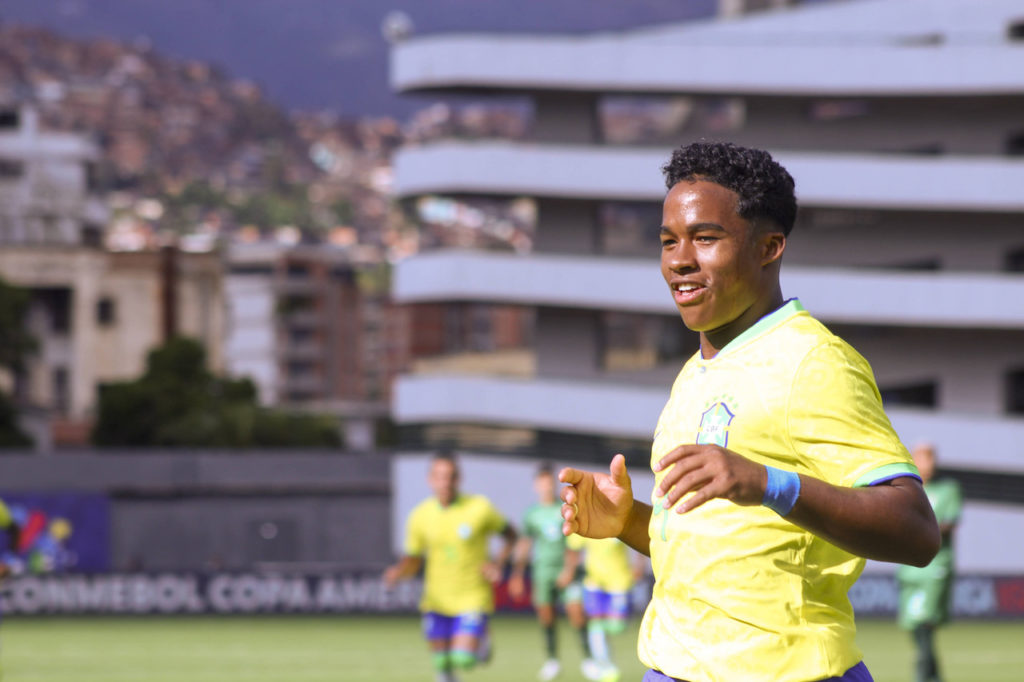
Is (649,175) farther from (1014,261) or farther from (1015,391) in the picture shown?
(1015,391)

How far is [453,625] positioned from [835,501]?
11092 millimetres

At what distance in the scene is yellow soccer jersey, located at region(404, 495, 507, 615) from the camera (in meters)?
14.6

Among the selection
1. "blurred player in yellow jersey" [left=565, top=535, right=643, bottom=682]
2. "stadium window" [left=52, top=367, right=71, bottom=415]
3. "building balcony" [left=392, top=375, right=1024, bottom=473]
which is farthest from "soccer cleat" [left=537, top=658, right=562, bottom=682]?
"stadium window" [left=52, top=367, right=71, bottom=415]

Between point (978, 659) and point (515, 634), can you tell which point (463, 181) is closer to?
point (515, 634)

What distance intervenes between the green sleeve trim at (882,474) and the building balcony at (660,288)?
34614 mm

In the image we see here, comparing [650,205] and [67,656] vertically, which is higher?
[650,205]

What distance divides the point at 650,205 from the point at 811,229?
4061 millimetres

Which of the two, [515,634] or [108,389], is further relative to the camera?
[108,389]

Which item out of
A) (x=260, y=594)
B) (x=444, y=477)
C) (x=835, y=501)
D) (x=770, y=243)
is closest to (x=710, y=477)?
(x=835, y=501)

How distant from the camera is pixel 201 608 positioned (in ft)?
99.2

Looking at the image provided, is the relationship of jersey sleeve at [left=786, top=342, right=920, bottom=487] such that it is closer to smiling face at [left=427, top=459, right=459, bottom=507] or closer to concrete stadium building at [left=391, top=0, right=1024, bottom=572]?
smiling face at [left=427, top=459, right=459, bottom=507]

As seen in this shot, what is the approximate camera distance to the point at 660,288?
4084 centimetres

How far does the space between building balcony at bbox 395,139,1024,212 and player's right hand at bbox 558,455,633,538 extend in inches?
1412

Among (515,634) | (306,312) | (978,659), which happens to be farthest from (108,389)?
(306,312)
